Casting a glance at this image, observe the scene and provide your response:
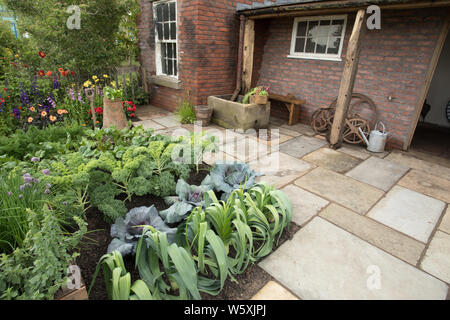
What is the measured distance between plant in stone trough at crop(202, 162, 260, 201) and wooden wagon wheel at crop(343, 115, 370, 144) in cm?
271

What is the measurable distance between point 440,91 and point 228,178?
237 inches

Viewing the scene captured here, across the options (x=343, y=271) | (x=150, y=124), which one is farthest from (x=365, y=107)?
(x=150, y=124)

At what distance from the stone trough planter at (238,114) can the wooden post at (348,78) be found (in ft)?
4.57

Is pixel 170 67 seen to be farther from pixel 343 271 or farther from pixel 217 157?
pixel 343 271

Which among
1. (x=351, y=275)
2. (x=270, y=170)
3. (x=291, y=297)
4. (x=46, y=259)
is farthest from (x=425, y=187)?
(x=46, y=259)

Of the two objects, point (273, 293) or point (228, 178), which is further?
point (228, 178)

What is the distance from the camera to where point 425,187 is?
326cm

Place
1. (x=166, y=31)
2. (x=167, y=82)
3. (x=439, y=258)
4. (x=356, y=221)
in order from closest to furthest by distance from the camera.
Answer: (x=439, y=258)
(x=356, y=221)
(x=166, y=31)
(x=167, y=82)

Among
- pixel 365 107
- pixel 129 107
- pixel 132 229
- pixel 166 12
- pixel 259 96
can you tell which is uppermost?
pixel 166 12

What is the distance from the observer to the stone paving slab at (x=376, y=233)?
2156mm

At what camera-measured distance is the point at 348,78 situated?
4.00m

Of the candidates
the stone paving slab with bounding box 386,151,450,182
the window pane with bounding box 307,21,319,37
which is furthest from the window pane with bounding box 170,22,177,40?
the stone paving slab with bounding box 386,151,450,182
